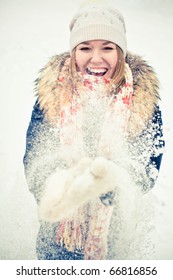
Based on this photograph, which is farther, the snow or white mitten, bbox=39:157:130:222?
the snow

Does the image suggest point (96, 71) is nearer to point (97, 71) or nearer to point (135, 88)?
point (97, 71)

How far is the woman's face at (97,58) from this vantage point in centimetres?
244

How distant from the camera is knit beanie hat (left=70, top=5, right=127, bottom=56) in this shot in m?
2.41

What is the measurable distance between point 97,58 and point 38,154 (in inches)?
24.7

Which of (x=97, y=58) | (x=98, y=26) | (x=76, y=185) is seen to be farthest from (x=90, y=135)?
(x=98, y=26)

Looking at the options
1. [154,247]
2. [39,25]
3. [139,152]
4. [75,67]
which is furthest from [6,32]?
[154,247]

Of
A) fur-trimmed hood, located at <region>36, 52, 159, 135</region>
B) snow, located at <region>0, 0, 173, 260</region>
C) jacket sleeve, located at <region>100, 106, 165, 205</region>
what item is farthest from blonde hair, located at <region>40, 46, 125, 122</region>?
jacket sleeve, located at <region>100, 106, 165, 205</region>

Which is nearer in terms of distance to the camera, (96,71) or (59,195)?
(59,195)

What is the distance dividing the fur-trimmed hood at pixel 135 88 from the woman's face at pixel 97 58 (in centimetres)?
A: 9

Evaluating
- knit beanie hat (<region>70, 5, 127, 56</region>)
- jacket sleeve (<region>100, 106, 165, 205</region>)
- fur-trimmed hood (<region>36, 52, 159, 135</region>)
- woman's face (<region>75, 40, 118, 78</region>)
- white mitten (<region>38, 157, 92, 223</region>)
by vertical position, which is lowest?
white mitten (<region>38, 157, 92, 223</region>)

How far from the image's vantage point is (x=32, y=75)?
2521 millimetres

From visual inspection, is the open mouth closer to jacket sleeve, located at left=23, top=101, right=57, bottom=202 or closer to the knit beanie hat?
the knit beanie hat
